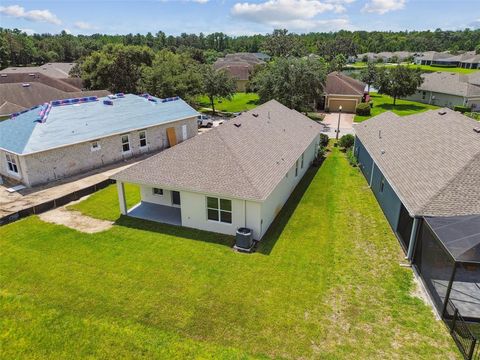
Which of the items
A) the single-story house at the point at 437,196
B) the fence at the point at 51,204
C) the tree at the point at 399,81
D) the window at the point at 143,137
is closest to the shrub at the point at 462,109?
the tree at the point at 399,81

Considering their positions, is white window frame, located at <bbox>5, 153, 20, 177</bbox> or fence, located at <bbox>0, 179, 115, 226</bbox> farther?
white window frame, located at <bbox>5, 153, 20, 177</bbox>

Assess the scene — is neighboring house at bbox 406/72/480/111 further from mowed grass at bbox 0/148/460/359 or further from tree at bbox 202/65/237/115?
mowed grass at bbox 0/148/460/359

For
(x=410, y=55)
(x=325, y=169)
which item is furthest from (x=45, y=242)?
(x=410, y=55)

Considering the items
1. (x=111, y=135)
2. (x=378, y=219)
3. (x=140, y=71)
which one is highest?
(x=140, y=71)

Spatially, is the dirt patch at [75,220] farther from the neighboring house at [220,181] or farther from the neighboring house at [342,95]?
the neighboring house at [342,95]

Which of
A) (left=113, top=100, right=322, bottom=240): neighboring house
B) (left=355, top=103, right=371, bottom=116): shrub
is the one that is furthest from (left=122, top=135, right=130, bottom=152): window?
(left=355, top=103, right=371, bottom=116): shrub

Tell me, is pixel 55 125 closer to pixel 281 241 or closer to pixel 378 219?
pixel 281 241

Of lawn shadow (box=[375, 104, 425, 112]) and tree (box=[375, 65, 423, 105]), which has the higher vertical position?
tree (box=[375, 65, 423, 105])
